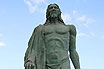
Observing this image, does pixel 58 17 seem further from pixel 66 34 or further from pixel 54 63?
pixel 54 63

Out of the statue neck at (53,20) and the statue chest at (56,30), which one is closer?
the statue chest at (56,30)

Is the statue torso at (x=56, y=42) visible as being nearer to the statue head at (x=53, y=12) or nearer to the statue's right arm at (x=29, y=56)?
the statue head at (x=53, y=12)

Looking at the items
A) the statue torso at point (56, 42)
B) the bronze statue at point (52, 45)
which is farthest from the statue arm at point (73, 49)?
the statue torso at point (56, 42)

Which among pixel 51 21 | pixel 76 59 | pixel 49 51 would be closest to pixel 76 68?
pixel 76 59

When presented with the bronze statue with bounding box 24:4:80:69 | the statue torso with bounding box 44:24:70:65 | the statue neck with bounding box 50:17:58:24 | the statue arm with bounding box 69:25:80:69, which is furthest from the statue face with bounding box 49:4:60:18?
the statue arm with bounding box 69:25:80:69

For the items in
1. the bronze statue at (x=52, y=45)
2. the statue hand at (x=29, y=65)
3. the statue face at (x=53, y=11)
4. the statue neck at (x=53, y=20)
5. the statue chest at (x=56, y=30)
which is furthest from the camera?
the statue neck at (x=53, y=20)

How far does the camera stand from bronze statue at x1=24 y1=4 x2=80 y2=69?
11156mm

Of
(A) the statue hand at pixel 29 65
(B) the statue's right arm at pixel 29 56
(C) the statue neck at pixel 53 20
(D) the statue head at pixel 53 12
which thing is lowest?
(A) the statue hand at pixel 29 65

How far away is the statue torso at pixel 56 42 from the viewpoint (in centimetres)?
1118

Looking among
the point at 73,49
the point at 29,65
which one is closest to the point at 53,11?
the point at 73,49

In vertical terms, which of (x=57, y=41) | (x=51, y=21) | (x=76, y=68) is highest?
(x=51, y=21)

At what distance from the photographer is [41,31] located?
11656 mm

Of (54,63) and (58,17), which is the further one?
(58,17)

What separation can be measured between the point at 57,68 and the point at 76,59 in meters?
0.98
